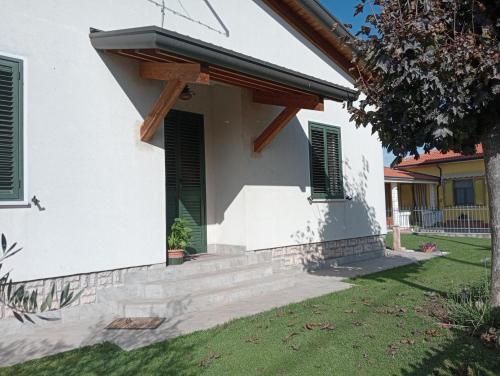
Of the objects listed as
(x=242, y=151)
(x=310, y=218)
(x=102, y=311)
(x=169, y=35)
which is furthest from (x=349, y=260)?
(x=169, y=35)

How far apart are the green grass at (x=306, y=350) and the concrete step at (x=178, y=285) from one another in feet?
4.25

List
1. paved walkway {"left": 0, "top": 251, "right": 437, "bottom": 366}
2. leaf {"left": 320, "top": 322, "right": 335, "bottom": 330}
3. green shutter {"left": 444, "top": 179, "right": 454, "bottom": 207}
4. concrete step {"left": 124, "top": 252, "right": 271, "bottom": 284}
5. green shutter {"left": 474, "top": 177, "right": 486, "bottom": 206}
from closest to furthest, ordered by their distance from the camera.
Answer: paved walkway {"left": 0, "top": 251, "right": 437, "bottom": 366}, leaf {"left": 320, "top": 322, "right": 335, "bottom": 330}, concrete step {"left": 124, "top": 252, "right": 271, "bottom": 284}, green shutter {"left": 474, "top": 177, "right": 486, "bottom": 206}, green shutter {"left": 444, "top": 179, "right": 454, "bottom": 207}

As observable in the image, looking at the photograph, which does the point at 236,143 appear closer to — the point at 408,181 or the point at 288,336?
the point at 288,336

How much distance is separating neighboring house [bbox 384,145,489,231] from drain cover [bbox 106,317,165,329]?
17.4 m

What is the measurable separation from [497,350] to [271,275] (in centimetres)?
432

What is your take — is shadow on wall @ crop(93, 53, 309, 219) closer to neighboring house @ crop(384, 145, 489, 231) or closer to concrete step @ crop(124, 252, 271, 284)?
concrete step @ crop(124, 252, 271, 284)

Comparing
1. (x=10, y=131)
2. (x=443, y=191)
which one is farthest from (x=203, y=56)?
(x=443, y=191)

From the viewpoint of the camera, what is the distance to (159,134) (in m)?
6.92

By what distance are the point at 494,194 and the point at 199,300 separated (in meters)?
4.25

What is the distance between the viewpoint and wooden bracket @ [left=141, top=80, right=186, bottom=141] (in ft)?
20.4

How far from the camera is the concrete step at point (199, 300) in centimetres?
585

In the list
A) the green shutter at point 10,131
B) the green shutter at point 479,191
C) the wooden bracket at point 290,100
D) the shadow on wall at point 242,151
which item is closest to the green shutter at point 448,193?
the green shutter at point 479,191

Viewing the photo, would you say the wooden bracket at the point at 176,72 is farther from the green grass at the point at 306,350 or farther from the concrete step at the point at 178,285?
the green grass at the point at 306,350

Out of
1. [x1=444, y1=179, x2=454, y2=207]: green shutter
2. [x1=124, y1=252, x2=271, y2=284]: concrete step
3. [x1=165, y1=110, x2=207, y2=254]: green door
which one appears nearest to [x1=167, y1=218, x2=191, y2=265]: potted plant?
[x1=124, y1=252, x2=271, y2=284]: concrete step
